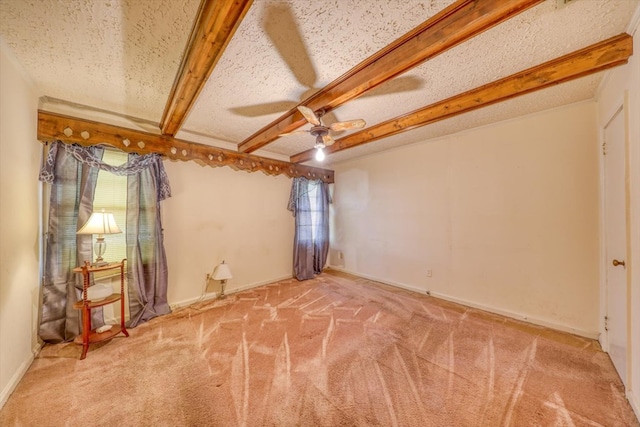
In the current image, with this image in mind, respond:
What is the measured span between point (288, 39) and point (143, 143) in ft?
7.78

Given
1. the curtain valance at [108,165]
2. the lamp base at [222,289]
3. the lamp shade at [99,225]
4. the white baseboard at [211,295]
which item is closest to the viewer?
the lamp shade at [99,225]

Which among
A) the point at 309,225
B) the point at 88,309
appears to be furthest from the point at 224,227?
the point at 88,309

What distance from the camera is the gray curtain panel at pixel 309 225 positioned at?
4.33 m

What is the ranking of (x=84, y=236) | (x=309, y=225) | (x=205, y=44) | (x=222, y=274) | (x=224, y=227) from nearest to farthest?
1. (x=205, y=44)
2. (x=84, y=236)
3. (x=222, y=274)
4. (x=224, y=227)
5. (x=309, y=225)

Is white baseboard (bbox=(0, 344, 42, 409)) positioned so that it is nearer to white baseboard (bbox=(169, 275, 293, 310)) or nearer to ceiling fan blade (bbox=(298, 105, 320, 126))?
white baseboard (bbox=(169, 275, 293, 310))

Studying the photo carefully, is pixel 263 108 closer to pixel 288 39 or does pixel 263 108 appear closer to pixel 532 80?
pixel 288 39

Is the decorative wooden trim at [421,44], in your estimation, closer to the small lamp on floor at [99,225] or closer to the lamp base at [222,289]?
the small lamp on floor at [99,225]

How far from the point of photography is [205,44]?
1.39 metres

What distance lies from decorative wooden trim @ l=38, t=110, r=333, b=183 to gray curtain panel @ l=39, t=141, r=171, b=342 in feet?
0.32

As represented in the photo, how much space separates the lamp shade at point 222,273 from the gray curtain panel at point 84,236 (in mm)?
618

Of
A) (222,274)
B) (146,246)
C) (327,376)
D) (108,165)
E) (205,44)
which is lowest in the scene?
(327,376)

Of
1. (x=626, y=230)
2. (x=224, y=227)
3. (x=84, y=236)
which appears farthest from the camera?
(x=224, y=227)

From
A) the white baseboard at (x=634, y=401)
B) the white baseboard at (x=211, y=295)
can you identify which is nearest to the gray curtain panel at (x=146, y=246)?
the white baseboard at (x=211, y=295)

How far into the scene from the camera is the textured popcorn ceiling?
4.20 ft
